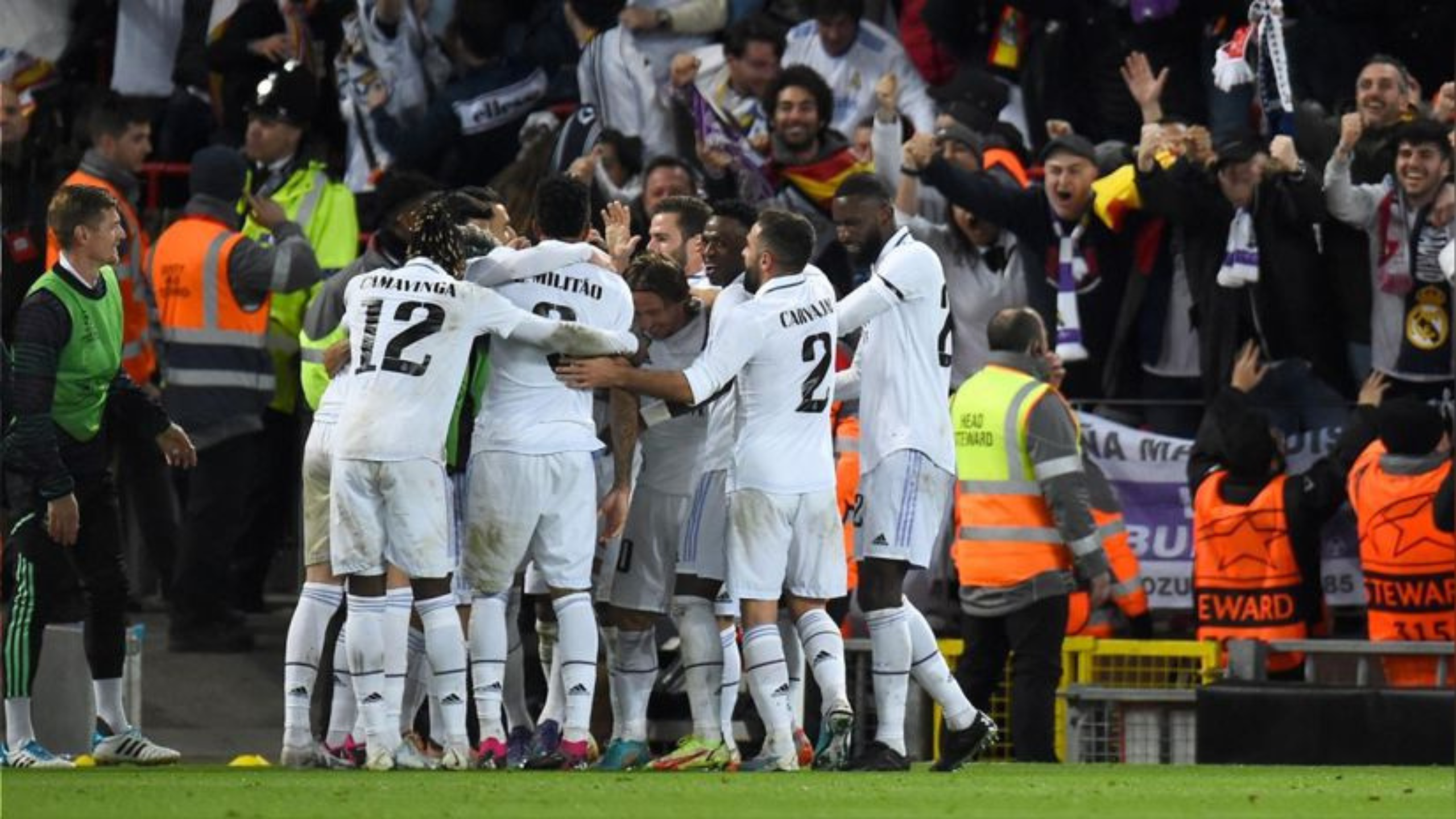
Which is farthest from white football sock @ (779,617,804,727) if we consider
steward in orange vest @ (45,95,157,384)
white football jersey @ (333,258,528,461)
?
steward in orange vest @ (45,95,157,384)

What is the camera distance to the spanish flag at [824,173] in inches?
650

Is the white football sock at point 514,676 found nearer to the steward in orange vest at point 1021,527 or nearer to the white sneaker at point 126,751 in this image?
the white sneaker at point 126,751

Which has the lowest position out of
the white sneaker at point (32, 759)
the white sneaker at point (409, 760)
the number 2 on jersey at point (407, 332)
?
the white sneaker at point (32, 759)

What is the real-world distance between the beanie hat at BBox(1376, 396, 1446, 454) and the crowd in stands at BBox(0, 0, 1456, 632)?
21.6 inches

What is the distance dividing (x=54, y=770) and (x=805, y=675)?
4.26 meters

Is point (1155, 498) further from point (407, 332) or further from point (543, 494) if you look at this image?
point (407, 332)

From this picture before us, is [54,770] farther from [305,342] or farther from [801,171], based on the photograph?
[801,171]

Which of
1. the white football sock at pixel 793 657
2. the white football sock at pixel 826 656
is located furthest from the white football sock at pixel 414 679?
the white football sock at pixel 826 656

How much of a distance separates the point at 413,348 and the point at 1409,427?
4.84 m

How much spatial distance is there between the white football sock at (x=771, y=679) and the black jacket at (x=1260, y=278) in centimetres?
392

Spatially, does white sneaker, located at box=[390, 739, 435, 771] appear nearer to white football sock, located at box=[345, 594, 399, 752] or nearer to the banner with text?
white football sock, located at box=[345, 594, 399, 752]

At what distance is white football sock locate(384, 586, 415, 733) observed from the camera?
12094 mm

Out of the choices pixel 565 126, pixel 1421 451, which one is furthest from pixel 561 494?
pixel 565 126

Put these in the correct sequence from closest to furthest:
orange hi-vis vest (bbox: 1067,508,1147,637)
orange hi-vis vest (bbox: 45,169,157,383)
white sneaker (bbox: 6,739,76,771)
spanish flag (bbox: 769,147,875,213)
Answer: white sneaker (bbox: 6,739,76,771) < orange hi-vis vest (bbox: 1067,508,1147,637) < orange hi-vis vest (bbox: 45,169,157,383) < spanish flag (bbox: 769,147,875,213)
